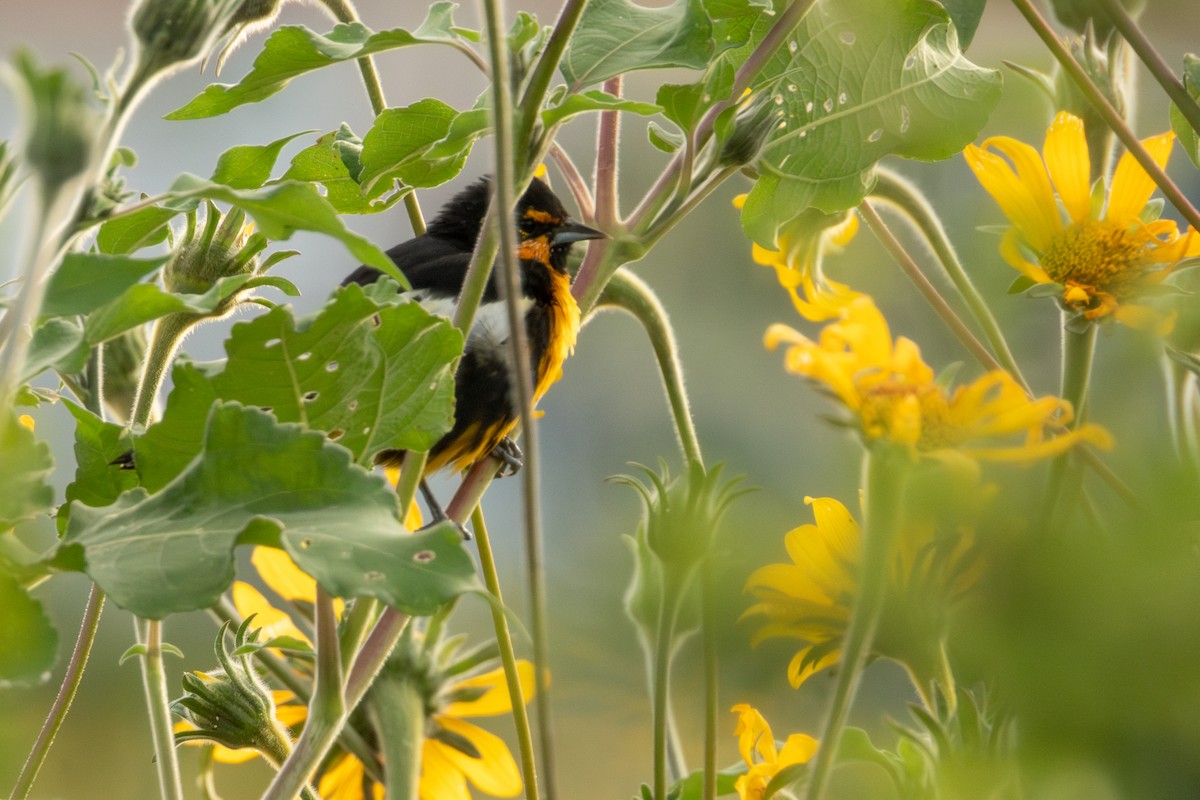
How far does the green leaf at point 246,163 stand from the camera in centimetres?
42

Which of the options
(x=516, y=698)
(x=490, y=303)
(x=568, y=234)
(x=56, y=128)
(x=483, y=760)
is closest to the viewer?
(x=56, y=128)

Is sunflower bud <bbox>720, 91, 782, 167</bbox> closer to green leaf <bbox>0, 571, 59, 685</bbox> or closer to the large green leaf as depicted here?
the large green leaf

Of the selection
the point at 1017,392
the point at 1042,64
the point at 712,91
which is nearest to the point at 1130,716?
the point at 1017,392

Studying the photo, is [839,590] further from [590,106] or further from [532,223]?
[532,223]

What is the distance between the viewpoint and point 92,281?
0.26 metres

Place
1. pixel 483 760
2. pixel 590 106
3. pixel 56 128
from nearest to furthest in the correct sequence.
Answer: pixel 56 128, pixel 590 106, pixel 483 760

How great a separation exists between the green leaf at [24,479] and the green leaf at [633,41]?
0.60 feet

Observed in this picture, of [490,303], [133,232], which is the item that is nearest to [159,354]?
[133,232]

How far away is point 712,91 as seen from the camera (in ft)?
1.09

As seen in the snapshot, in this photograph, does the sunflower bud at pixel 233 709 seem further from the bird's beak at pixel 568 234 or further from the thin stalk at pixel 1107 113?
the bird's beak at pixel 568 234

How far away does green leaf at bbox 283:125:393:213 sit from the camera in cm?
43

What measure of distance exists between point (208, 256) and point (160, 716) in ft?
0.53

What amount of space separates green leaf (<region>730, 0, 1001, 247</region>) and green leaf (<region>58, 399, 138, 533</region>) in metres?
0.21

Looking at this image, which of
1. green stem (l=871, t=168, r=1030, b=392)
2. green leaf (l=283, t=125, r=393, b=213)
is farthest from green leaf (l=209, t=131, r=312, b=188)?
green stem (l=871, t=168, r=1030, b=392)
